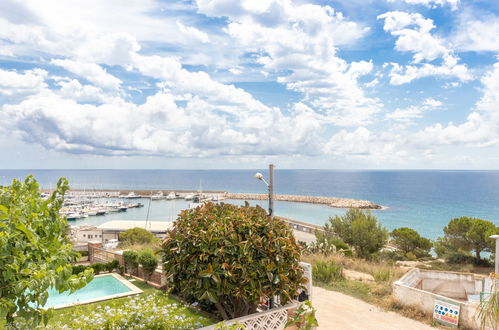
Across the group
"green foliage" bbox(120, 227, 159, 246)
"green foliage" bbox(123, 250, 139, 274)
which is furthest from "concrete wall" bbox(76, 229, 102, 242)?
"green foliage" bbox(123, 250, 139, 274)

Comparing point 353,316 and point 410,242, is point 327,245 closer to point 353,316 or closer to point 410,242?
point 353,316

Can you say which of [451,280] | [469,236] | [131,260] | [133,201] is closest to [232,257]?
[131,260]

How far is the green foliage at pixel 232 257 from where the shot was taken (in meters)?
5.84

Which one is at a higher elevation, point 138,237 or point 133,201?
point 138,237

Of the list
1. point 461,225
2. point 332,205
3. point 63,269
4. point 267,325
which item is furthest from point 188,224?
point 332,205

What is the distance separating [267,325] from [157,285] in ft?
24.5

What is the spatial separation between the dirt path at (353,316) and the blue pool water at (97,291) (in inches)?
287

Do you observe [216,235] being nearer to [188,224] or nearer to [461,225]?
[188,224]

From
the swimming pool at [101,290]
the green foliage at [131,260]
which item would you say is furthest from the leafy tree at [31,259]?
the green foliage at [131,260]

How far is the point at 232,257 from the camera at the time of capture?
234 inches

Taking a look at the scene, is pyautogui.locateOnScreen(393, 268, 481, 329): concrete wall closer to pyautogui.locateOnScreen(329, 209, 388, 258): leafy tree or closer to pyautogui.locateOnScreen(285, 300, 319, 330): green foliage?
pyautogui.locateOnScreen(285, 300, 319, 330): green foliage

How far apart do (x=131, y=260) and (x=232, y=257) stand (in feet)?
30.7

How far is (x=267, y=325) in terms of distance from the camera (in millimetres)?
6488

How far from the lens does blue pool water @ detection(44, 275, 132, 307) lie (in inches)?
493
